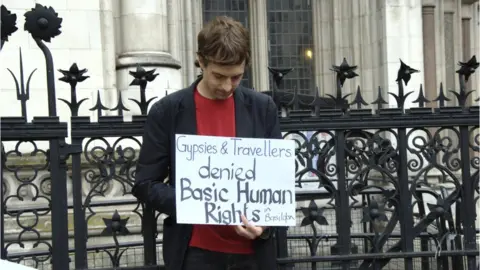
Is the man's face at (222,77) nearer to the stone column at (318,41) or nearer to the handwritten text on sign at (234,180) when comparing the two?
the handwritten text on sign at (234,180)

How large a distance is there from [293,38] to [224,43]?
31.1ft

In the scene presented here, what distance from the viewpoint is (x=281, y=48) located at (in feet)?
38.9

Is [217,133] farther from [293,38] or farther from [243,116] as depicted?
[293,38]

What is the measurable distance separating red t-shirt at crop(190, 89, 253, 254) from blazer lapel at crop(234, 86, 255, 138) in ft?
0.07

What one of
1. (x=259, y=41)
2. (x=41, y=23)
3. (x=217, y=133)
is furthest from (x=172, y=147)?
(x=259, y=41)

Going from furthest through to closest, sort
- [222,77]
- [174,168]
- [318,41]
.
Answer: [318,41], [174,168], [222,77]

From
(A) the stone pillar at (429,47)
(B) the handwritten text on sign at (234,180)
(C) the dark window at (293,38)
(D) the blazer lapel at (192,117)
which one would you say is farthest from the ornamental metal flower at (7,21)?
(A) the stone pillar at (429,47)

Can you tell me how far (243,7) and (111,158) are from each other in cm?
862

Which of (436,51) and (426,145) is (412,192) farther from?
(436,51)

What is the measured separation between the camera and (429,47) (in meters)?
11.3

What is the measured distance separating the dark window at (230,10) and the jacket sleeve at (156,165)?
865cm

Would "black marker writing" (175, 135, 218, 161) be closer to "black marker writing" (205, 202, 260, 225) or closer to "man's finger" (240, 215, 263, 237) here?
"black marker writing" (205, 202, 260, 225)

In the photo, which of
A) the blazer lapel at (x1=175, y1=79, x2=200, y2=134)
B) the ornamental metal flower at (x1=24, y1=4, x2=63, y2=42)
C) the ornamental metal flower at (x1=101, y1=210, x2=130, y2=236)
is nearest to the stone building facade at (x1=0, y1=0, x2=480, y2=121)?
the ornamental metal flower at (x1=101, y1=210, x2=130, y2=236)

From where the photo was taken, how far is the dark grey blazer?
2.90 metres
